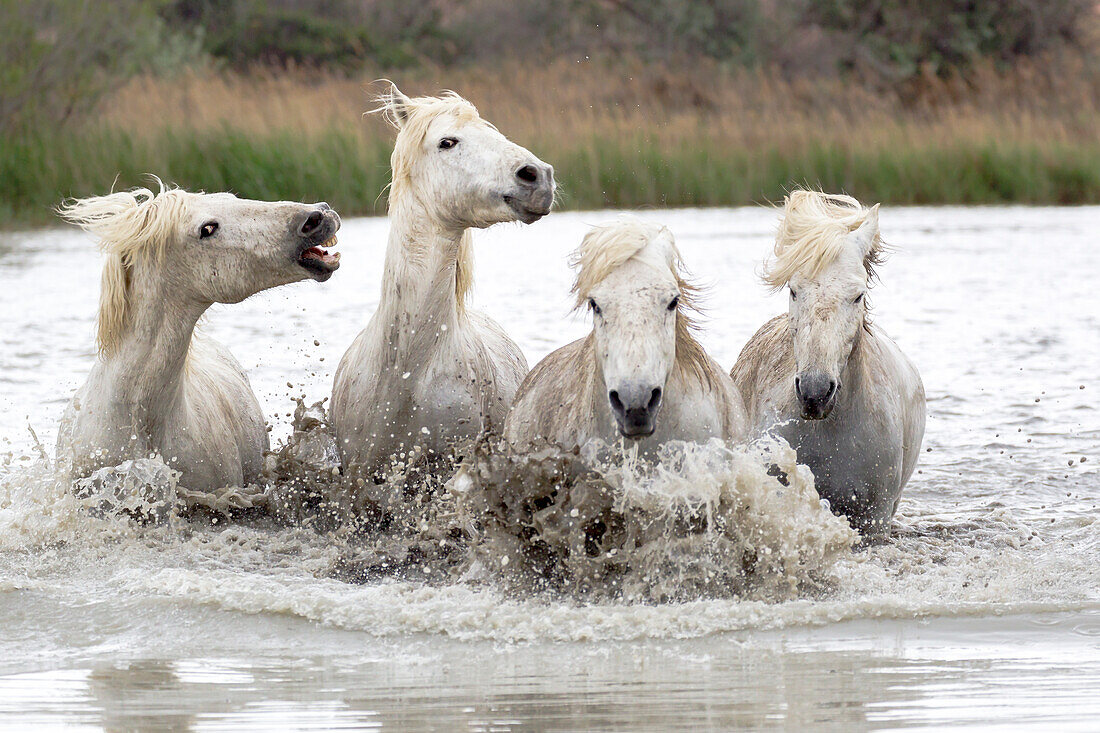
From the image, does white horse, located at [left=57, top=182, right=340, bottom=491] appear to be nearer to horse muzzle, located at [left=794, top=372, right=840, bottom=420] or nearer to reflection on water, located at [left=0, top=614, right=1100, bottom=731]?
reflection on water, located at [left=0, top=614, right=1100, bottom=731]

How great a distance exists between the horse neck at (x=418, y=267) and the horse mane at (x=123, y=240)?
0.84 metres

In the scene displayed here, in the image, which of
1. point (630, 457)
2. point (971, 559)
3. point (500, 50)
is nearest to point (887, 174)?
point (971, 559)

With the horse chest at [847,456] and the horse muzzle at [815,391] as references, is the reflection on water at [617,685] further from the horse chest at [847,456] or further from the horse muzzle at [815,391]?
the horse chest at [847,456]

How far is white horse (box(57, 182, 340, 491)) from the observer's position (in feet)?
18.2

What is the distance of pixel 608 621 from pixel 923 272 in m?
10.9

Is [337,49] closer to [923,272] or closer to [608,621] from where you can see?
[923,272]

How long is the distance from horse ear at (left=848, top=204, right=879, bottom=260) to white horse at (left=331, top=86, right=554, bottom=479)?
1280mm

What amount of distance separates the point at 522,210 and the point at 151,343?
1.57 m

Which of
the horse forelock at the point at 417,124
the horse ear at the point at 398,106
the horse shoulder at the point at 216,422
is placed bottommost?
the horse shoulder at the point at 216,422

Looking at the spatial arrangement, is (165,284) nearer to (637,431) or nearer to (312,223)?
(312,223)

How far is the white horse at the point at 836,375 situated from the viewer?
5371 millimetres

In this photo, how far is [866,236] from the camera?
5.66 m

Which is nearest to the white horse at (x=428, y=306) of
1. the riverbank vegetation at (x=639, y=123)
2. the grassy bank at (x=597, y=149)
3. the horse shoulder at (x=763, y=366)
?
the horse shoulder at (x=763, y=366)

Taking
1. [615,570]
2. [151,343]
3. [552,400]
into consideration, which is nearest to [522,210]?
[552,400]
